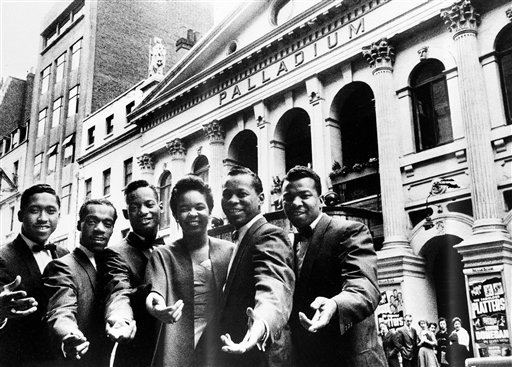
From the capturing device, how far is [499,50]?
14695 mm

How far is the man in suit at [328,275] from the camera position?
322 centimetres

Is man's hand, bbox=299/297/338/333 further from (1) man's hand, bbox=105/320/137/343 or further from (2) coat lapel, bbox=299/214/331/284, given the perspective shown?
(1) man's hand, bbox=105/320/137/343

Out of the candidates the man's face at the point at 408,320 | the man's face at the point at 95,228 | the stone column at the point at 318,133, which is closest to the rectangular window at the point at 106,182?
the stone column at the point at 318,133

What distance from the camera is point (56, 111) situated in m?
34.3

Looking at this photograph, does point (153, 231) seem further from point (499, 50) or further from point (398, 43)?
point (398, 43)

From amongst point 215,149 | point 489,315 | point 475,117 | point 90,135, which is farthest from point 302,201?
point 90,135

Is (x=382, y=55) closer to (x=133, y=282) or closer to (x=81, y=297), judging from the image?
(x=133, y=282)

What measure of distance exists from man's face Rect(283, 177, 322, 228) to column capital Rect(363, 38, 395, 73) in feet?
46.7

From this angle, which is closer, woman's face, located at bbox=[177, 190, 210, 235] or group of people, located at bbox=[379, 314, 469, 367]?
woman's face, located at bbox=[177, 190, 210, 235]

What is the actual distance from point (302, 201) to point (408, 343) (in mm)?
9412

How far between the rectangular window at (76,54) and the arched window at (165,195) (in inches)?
441

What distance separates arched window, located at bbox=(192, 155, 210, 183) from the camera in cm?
2372

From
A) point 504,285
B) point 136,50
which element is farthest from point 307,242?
point 136,50

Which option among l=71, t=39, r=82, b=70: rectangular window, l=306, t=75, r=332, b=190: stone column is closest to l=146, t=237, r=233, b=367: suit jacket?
l=306, t=75, r=332, b=190: stone column
